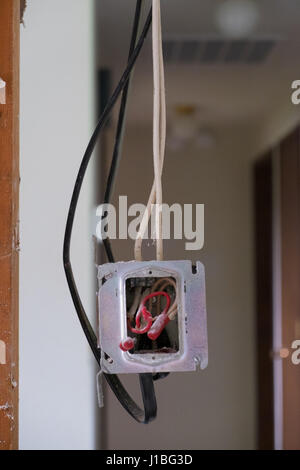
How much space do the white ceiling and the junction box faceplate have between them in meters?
0.36

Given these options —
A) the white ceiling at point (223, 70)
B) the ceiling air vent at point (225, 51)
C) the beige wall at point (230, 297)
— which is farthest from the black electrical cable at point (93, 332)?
the beige wall at point (230, 297)

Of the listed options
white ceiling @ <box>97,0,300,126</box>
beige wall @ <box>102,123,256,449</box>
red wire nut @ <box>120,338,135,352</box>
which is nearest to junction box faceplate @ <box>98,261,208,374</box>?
red wire nut @ <box>120,338,135,352</box>

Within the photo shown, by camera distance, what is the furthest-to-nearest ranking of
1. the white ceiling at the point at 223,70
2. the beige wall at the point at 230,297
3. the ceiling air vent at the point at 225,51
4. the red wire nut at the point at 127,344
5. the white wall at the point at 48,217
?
the beige wall at the point at 230,297 → the ceiling air vent at the point at 225,51 → the white ceiling at the point at 223,70 → the white wall at the point at 48,217 → the red wire nut at the point at 127,344

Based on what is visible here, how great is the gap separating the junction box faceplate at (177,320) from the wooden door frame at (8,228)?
9 cm

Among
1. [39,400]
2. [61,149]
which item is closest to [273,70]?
[61,149]

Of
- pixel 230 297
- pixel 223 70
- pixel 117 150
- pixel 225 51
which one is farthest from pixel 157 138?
pixel 230 297

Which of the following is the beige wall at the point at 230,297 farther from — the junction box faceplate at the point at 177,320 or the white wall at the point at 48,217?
the junction box faceplate at the point at 177,320

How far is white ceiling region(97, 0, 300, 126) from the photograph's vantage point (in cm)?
95

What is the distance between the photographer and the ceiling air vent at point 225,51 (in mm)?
1558

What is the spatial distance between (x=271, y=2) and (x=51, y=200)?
82 centimetres

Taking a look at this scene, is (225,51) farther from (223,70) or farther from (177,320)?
(177,320)

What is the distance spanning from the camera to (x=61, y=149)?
0.62 meters

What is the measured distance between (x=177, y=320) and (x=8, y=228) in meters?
0.16

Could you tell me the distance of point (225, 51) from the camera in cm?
173
